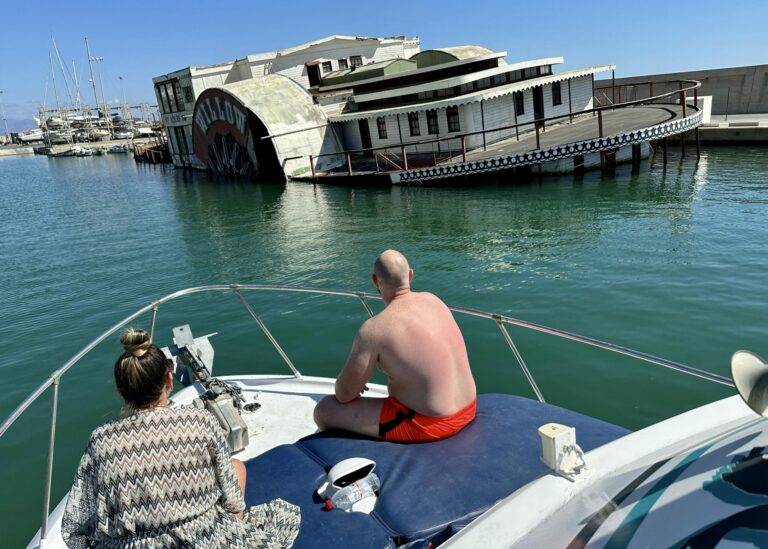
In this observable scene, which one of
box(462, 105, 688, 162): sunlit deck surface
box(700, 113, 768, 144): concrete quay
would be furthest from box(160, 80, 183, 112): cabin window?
box(700, 113, 768, 144): concrete quay

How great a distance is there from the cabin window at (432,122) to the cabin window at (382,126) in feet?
10.2

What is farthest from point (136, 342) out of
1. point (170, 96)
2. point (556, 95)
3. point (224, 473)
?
point (170, 96)

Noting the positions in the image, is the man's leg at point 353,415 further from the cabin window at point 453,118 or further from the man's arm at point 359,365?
the cabin window at point 453,118

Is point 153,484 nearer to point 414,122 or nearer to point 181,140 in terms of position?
point 414,122

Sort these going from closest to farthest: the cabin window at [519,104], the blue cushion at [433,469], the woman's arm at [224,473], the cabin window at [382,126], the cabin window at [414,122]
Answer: the woman's arm at [224,473], the blue cushion at [433,469], the cabin window at [519,104], the cabin window at [414,122], the cabin window at [382,126]

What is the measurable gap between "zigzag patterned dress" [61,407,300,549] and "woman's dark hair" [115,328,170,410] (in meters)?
0.07

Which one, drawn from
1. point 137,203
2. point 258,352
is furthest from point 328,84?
point 258,352

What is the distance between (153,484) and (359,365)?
1.42 meters

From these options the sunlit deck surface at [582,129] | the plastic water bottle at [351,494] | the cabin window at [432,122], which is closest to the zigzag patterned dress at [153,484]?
the plastic water bottle at [351,494]

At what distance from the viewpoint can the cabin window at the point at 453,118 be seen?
28242 mm

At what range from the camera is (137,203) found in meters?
31.3

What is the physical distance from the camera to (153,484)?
258cm

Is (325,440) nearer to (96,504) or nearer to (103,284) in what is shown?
(96,504)

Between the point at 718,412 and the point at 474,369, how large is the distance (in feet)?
18.1
